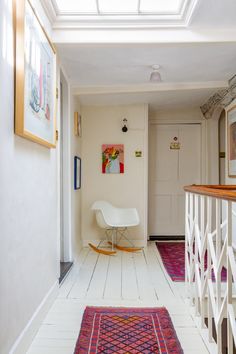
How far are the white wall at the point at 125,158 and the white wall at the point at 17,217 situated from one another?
2.48 m

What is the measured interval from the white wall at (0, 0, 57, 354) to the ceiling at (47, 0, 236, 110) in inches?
47.5

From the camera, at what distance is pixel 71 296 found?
280 centimetres

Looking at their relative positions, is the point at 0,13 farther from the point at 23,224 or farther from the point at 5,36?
the point at 23,224

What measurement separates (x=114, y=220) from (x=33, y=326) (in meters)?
2.79

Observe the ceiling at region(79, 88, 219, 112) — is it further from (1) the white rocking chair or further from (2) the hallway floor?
(2) the hallway floor

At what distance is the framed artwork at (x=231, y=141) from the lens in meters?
4.07

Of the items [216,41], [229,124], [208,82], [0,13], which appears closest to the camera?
[0,13]

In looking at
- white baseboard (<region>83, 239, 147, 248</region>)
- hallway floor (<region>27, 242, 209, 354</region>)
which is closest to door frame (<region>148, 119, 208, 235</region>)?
white baseboard (<region>83, 239, 147, 248</region>)

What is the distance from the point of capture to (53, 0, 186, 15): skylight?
247 centimetres

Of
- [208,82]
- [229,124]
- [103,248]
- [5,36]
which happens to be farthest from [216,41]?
[103,248]

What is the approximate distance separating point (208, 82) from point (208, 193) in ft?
8.73

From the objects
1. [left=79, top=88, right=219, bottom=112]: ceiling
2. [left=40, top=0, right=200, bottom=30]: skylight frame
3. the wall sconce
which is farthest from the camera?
the wall sconce

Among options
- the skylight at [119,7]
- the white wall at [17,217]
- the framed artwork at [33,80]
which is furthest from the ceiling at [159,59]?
the white wall at [17,217]

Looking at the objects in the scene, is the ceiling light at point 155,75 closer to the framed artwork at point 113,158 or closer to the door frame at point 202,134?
the framed artwork at point 113,158
